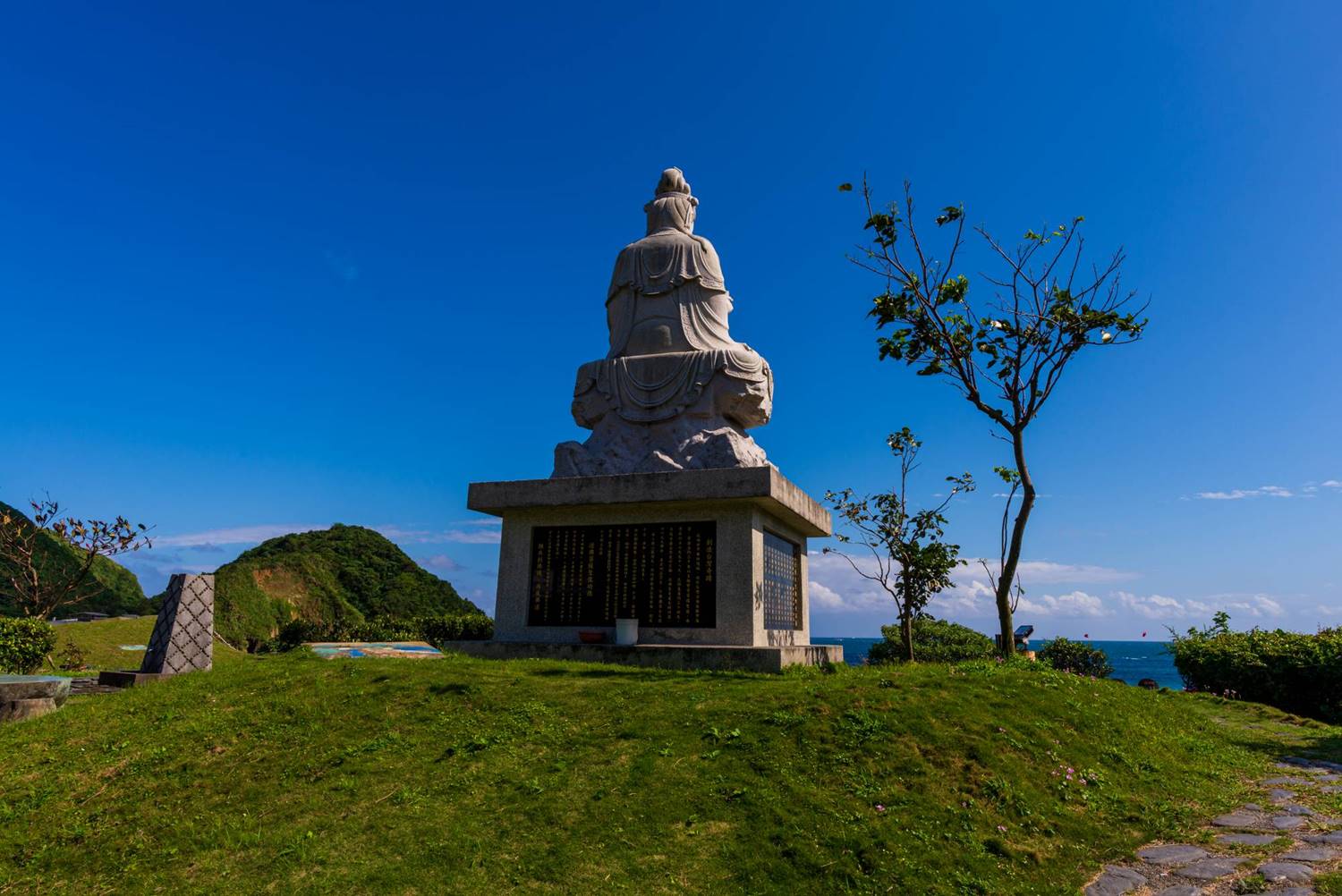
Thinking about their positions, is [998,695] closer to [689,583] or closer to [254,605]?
[689,583]

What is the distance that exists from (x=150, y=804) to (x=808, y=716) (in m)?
4.65

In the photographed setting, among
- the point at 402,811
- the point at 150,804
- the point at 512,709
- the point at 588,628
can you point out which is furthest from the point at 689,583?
the point at 150,804

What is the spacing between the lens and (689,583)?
981 cm

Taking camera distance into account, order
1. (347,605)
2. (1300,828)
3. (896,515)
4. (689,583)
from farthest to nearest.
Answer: (347,605), (896,515), (689,583), (1300,828)

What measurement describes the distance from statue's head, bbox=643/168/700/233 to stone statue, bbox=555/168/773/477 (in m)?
0.29

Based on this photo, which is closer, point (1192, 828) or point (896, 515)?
point (1192, 828)

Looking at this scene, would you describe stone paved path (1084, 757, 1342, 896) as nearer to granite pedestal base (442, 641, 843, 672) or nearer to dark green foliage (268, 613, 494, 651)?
granite pedestal base (442, 641, 843, 672)

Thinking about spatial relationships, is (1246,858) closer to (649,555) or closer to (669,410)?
(649,555)

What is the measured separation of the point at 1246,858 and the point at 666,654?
5.61 meters

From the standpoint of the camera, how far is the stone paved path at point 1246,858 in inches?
171

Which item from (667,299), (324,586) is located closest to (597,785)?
(667,299)

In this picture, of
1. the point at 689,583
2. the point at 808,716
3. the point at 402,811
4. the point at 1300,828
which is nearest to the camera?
the point at 402,811

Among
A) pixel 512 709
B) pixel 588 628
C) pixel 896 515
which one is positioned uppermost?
pixel 896 515

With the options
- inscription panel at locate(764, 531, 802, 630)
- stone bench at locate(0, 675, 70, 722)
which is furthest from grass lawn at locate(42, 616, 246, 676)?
inscription panel at locate(764, 531, 802, 630)
